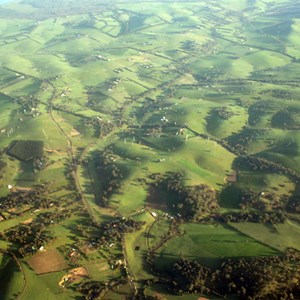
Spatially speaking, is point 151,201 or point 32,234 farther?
point 151,201

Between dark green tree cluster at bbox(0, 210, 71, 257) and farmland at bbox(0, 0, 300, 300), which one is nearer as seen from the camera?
farmland at bbox(0, 0, 300, 300)

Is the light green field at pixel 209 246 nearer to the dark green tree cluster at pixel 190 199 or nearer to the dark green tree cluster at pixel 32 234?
the dark green tree cluster at pixel 190 199

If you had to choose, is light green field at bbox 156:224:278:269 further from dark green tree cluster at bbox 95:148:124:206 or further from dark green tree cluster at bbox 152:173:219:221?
dark green tree cluster at bbox 95:148:124:206

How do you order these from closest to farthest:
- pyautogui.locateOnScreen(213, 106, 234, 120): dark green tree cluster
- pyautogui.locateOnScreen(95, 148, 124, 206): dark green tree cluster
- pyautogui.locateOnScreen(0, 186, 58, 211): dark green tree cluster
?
pyautogui.locateOnScreen(0, 186, 58, 211): dark green tree cluster < pyautogui.locateOnScreen(95, 148, 124, 206): dark green tree cluster < pyautogui.locateOnScreen(213, 106, 234, 120): dark green tree cluster

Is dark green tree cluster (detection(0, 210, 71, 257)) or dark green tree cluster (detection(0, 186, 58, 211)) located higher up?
dark green tree cluster (detection(0, 210, 71, 257))

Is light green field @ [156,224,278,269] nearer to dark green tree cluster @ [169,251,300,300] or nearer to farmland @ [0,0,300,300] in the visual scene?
farmland @ [0,0,300,300]

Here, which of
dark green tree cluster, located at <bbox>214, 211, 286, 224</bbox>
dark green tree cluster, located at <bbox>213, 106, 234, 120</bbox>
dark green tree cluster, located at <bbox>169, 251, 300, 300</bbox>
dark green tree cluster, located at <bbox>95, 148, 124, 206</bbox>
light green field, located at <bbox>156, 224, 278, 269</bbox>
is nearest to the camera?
dark green tree cluster, located at <bbox>169, 251, 300, 300</bbox>

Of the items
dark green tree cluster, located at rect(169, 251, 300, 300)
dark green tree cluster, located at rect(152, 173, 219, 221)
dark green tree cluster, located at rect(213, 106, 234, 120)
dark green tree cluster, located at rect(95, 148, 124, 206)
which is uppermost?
dark green tree cluster, located at rect(169, 251, 300, 300)

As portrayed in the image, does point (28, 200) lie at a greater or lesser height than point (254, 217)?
lesser

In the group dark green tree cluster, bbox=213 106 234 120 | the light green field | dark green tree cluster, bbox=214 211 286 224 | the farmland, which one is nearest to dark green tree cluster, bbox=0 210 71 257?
the farmland

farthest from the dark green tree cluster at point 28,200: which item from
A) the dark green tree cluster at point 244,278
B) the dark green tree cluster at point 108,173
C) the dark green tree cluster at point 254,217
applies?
the dark green tree cluster at point 254,217

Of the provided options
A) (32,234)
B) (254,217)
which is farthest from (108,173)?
(254,217)

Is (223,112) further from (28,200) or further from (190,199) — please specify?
(28,200)
